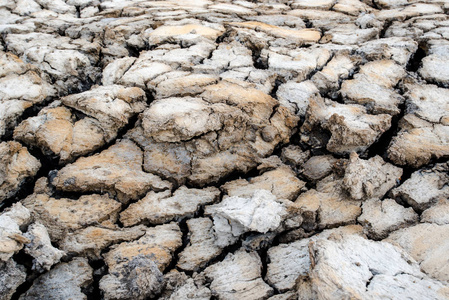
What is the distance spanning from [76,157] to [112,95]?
46cm

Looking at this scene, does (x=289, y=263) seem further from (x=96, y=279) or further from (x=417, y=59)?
(x=417, y=59)

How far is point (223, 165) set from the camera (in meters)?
1.78

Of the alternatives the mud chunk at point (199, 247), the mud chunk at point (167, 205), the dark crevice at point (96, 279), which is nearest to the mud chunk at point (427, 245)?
the mud chunk at point (199, 247)

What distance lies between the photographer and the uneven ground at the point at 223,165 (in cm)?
129

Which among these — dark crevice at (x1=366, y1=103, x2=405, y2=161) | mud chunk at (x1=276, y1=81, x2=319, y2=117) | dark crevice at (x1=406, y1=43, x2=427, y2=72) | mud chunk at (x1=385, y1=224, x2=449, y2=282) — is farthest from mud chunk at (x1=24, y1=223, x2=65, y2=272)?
dark crevice at (x1=406, y1=43, x2=427, y2=72)

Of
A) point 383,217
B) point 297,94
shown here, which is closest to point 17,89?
point 297,94

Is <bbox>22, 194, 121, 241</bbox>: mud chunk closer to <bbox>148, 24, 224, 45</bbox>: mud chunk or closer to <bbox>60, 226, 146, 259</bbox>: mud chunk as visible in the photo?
<bbox>60, 226, 146, 259</bbox>: mud chunk

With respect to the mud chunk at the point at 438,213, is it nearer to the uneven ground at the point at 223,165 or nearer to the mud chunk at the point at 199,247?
the uneven ground at the point at 223,165

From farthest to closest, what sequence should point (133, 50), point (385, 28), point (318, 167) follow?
1. point (385, 28)
2. point (133, 50)
3. point (318, 167)

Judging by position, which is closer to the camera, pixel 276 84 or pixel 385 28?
pixel 276 84

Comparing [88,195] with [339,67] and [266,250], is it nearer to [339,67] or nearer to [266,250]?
[266,250]

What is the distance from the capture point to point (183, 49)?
257cm

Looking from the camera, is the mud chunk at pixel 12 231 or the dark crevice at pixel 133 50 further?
the dark crevice at pixel 133 50

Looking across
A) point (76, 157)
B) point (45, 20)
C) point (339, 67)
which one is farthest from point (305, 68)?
point (45, 20)
